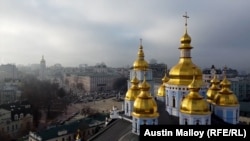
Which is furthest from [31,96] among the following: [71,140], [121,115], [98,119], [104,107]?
[121,115]

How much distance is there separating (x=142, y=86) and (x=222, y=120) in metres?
5.04

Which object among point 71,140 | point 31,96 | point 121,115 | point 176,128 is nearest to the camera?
point 176,128

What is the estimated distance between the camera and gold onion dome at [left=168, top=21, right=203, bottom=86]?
50.5 ft

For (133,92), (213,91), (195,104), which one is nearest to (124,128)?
(133,92)

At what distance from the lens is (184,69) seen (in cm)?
1552

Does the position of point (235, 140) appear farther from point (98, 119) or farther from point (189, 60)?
point (98, 119)

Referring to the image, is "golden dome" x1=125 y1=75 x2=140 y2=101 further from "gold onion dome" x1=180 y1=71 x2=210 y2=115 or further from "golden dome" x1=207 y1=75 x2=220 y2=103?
"gold onion dome" x1=180 y1=71 x2=210 y2=115

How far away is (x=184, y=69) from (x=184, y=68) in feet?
0.22

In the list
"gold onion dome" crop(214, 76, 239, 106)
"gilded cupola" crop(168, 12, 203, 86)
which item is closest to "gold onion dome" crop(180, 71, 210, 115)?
"gilded cupola" crop(168, 12, 203, 86)

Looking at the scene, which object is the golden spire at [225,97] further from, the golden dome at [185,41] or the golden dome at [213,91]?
the golden dome at [185,41]

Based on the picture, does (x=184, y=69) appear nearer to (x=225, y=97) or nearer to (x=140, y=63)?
(x=225, y=97)

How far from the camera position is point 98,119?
100ft

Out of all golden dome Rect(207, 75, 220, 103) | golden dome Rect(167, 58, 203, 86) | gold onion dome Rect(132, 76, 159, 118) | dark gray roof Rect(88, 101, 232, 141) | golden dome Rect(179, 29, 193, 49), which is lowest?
dark gray roof Rect(88, 101, 232, 141)

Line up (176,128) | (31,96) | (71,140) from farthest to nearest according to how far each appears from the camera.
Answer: (31,96)
(71,140)
(176,128)
